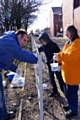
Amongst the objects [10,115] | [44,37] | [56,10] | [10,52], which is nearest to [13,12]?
[44,37]

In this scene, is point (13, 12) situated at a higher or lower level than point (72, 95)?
lower

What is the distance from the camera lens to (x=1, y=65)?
6.54 m

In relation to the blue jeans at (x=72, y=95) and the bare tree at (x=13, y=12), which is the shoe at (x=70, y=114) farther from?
the bare tree at (x=13, y=12)

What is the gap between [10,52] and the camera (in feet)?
20.9

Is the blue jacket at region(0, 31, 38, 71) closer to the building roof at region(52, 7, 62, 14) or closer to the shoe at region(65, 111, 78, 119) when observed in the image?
the shoe at region(65, 111, 78, 119)

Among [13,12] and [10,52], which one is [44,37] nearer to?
[10,52]

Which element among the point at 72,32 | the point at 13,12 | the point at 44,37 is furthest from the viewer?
the point at 13,12

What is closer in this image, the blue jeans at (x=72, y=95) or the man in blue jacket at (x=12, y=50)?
the man in blue jacket at (x=12, y=50)

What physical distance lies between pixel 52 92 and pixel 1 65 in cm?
457

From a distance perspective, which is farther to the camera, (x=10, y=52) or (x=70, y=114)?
(x=70, y=114)

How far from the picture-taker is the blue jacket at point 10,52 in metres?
6.32

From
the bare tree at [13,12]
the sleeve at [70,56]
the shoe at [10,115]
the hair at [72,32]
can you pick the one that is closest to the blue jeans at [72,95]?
the sleeve at [70,56]

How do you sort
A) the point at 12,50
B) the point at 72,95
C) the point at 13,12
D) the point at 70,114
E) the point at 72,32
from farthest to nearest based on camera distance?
the point at 13,12 → the point at 70,114 → the point at 72,95 → the point at 72,32 → the point at 12,50

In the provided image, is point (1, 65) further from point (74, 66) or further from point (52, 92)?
point (52, 92)
